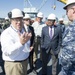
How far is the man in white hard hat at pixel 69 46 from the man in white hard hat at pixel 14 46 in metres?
0.77

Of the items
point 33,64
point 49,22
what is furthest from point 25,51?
point 33,64

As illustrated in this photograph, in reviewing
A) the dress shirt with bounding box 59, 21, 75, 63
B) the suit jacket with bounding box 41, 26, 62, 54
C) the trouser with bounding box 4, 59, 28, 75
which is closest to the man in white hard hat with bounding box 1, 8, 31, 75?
the trouser with bounding box 4, 59, 28, 75

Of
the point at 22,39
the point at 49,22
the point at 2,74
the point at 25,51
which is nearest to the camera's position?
the point at 22,39

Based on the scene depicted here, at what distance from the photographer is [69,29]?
2.70 metres

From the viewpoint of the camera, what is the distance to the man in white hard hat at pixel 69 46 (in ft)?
8.64

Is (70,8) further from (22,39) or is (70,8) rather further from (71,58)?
(22,39)

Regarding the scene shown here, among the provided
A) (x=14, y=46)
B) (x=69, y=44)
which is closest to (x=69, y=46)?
(x=69, y=44)

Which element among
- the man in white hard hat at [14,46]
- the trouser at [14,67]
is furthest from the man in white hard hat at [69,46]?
the trouser at [14,67]

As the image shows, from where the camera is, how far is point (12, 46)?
11.0 feet

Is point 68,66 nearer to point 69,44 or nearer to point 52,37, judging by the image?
point 69,44

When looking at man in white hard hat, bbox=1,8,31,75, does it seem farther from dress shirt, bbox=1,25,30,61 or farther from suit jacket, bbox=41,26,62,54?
suit jacket, bbox=41,26,62,54

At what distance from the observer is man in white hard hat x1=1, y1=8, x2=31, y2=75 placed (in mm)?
3400

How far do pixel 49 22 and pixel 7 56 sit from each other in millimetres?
2975

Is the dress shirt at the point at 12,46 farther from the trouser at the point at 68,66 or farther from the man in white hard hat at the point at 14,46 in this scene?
the trouser at the point at 68,66
